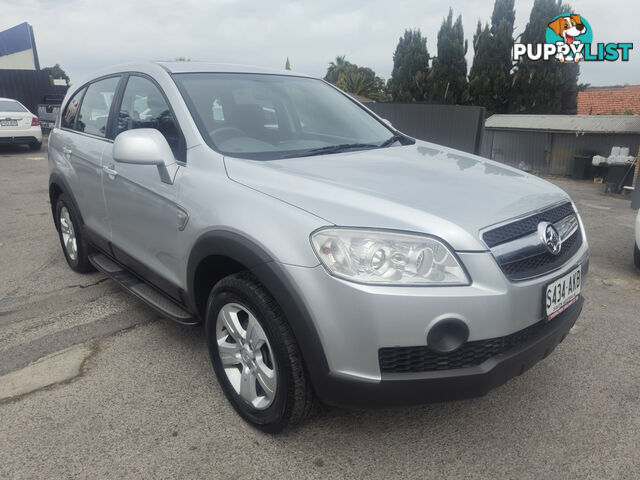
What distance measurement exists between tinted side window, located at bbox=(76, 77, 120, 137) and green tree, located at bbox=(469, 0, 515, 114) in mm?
24650

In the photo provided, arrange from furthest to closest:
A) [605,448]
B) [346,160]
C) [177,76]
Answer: [177,76] < [346,160] < [605,448]

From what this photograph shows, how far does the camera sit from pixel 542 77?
25.1m

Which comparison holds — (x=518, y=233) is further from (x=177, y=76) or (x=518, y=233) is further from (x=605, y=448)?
(x=177, y=76)

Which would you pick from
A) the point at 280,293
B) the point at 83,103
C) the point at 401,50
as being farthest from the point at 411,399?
the point at 401,50

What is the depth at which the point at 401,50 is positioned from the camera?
30781 millimetres

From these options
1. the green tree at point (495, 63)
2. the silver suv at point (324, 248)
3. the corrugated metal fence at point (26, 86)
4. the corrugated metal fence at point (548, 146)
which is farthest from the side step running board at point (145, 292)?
the green tree at point (495, 63)

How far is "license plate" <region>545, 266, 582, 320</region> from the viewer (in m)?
2.14

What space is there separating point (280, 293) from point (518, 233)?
978mm

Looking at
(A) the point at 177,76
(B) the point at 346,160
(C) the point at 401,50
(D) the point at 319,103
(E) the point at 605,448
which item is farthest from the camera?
(C) the point at 401,50

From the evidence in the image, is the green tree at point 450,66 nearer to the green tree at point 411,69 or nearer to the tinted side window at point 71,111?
the green tree at point 411,69

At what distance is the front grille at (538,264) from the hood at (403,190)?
0.60 feet

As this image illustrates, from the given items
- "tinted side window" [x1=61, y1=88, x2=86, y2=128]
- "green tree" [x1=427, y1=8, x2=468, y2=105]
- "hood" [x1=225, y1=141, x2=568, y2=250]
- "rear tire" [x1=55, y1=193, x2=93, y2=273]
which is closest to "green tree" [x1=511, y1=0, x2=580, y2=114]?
"green tree" [x1=427, y1=8, x2=468, y2=105]

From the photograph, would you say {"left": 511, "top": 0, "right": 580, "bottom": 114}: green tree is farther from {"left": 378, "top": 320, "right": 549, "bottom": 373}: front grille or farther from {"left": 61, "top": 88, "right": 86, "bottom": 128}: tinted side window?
{"left": 378, "top": 320, "right": 549, "bottom": 373}: front grille

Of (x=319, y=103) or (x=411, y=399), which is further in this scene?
(x=319, y=103)
